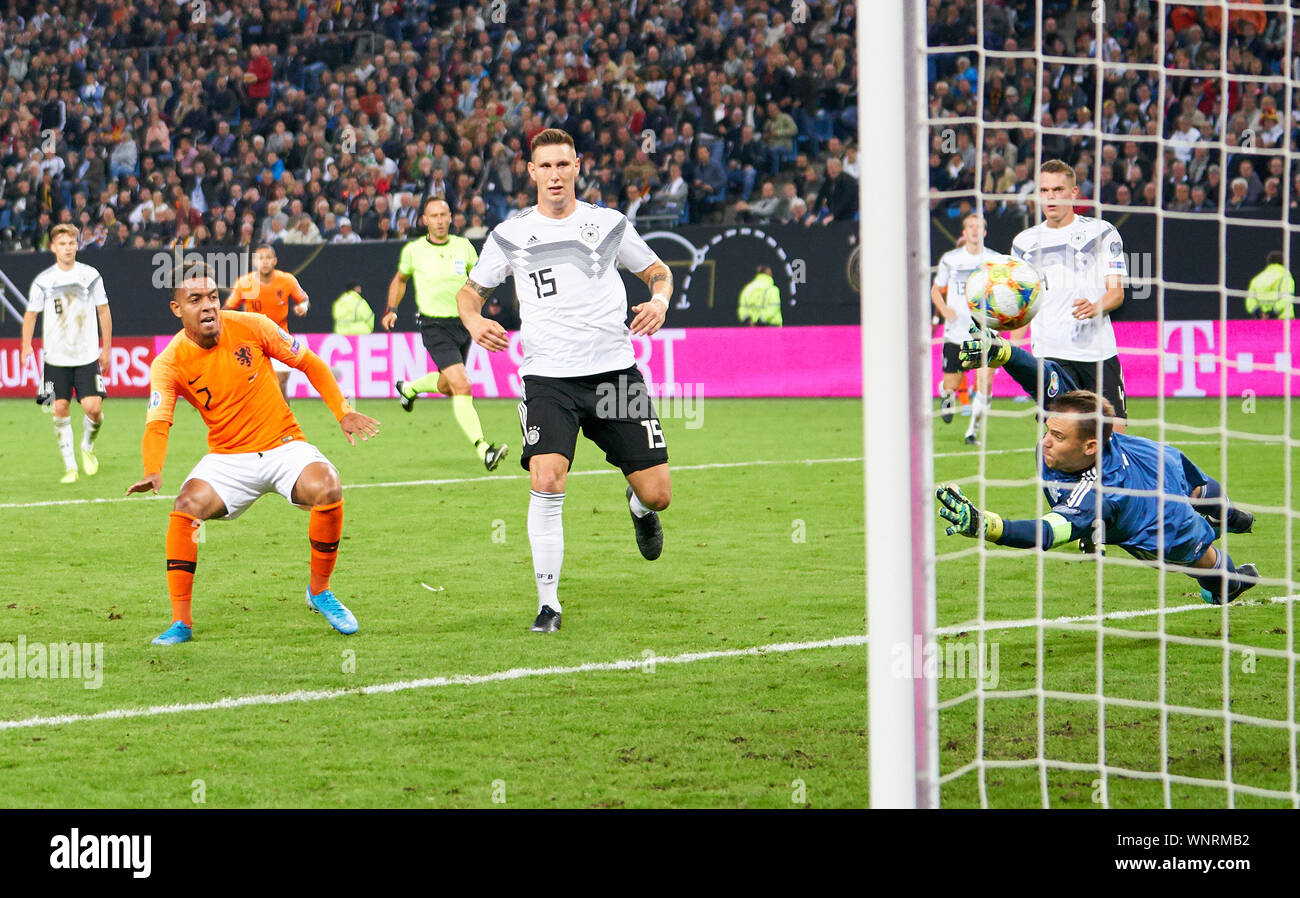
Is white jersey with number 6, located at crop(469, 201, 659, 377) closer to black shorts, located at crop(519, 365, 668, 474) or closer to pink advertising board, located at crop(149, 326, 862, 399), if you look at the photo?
black shorts, located at crop(519, 365, 668, 474)

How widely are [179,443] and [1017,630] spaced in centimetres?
1083

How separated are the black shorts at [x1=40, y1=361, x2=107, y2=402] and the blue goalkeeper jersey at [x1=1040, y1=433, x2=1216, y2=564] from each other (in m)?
9.15

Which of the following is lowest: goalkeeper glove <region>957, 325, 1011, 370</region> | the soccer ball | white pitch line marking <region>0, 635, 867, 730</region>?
white pitch line marking <region>0, 635, 867, 730</region>

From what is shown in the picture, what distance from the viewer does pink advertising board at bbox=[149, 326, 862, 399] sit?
1867 centimetres

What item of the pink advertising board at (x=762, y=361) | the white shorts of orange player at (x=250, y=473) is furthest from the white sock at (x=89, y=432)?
the white shorts of orange player at (x=250, y=473)

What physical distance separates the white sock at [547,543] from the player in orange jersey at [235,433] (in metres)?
0.78

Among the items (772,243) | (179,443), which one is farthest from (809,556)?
(772,243)

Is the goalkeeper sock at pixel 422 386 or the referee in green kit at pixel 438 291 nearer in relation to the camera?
the referee in green kit at pixel 438 291

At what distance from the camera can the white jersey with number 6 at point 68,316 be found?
41.7ft

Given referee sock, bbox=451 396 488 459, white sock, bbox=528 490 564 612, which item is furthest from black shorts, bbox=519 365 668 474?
→ referee sock, bbox=451 396 488 459

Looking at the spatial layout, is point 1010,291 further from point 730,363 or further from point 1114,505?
point 730,363

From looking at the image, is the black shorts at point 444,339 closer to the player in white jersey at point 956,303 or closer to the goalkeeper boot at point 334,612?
the player in white jersey at point 956,303

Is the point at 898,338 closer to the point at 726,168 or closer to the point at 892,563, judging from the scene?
the point at 892,563

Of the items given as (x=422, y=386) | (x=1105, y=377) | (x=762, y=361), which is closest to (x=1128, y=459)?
(x=1105, y=377)
